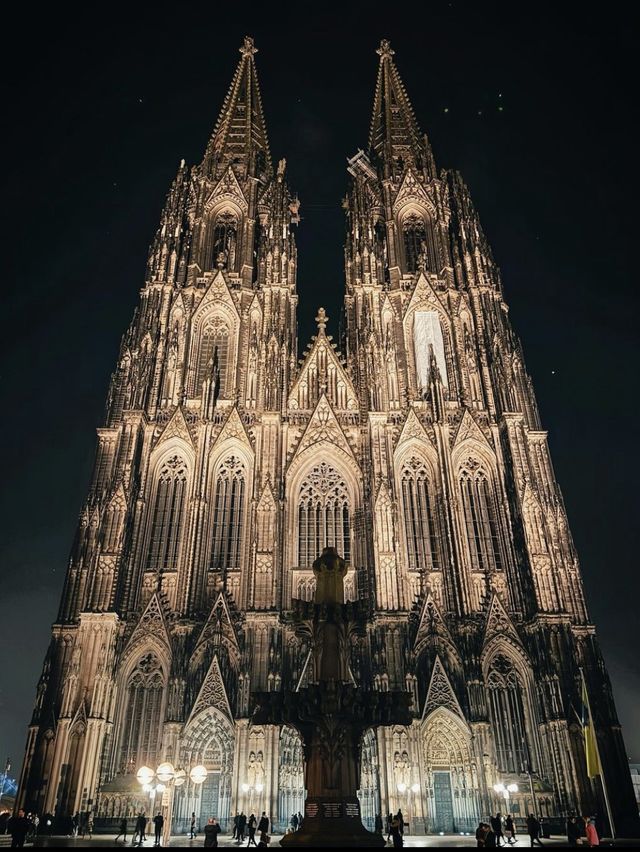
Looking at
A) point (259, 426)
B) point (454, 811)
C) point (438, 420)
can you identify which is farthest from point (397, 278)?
point (454, 811)

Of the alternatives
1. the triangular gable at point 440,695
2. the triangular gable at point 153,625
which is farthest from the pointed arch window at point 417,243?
the triangular gable at point 153,625

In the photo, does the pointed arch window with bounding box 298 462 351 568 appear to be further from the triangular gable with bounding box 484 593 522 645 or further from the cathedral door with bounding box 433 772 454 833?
the cathedral door with bounding box 433 772 454 833

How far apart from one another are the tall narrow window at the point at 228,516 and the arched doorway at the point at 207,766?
22.1 ft

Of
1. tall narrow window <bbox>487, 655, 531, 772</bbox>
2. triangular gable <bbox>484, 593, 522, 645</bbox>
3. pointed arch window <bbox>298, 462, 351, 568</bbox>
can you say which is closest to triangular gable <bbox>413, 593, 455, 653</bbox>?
triangular gable <bbox>484, 593, 522, 645</bbox>

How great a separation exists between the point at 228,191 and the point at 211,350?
1372cm

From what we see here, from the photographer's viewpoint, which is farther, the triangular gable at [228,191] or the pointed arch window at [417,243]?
the triangular gable at [228,191]

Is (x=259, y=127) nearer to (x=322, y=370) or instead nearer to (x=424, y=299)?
(x=424, y=299)

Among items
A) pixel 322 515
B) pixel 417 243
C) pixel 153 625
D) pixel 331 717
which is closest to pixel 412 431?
pixel 322 515

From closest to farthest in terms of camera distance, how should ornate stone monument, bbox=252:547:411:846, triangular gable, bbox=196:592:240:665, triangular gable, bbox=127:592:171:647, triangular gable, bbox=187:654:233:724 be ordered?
ornate stone monument, bbox=252:547:411:846 → triangular gable, bbox=187:654:233:724 → triangular gable, bbox=196:592:240:665 → triangular gable, bbox=127:592:171:647

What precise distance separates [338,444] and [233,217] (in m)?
19.4

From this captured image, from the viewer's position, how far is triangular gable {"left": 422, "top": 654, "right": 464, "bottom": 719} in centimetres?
2812

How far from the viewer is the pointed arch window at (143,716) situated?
27328 millimetres

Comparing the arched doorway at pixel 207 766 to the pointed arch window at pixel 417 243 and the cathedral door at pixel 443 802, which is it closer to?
the cathedral door at pixel 443 802

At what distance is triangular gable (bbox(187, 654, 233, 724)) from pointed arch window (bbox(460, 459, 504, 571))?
12.8 meters
